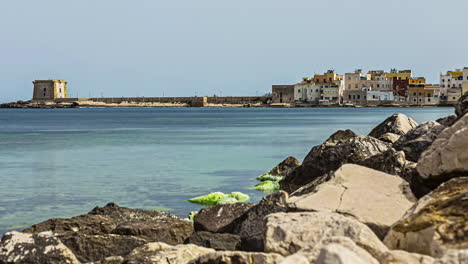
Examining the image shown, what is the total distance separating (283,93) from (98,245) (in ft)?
332

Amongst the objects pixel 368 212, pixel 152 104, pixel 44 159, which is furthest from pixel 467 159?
pixel 152 104

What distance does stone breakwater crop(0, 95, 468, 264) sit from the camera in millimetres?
3617

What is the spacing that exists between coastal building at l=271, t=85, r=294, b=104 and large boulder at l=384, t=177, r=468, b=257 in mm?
99771

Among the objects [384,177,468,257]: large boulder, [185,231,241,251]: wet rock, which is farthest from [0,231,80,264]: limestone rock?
[384,177,468,257]: large boulder

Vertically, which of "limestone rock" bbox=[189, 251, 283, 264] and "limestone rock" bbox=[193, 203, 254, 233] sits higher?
"limestone rock" bbox=[189, 251, 283, 264]

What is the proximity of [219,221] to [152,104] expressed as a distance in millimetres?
123636

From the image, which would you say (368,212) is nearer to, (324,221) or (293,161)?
(324,221)

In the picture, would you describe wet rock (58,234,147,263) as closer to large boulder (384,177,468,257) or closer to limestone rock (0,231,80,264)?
limestone rock (0,231,80,264)

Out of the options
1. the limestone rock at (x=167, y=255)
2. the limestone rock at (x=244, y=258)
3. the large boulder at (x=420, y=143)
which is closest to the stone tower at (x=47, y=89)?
the large boulder at (x=420, y=143)

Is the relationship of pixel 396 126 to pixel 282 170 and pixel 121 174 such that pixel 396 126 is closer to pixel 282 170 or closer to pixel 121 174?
pixel 282 170

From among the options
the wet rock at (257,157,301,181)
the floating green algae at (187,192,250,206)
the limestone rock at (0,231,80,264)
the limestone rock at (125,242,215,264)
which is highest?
the limestone rock at (125,242,215,264)

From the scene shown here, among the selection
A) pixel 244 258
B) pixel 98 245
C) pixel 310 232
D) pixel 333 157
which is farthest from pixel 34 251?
pixel 333 157

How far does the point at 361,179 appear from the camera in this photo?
563cm

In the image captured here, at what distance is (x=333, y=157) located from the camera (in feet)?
30.1
